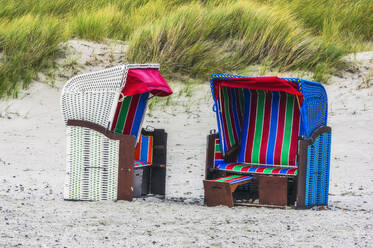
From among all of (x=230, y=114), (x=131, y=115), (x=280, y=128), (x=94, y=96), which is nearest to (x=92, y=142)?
(x=94, y=96)

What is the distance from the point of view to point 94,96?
6230mm

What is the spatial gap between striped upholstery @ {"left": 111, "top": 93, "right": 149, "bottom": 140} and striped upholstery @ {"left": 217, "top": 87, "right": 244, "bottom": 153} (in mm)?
815

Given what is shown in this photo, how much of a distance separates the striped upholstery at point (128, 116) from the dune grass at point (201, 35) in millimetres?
4860

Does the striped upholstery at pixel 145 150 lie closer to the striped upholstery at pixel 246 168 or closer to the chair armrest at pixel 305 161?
the striped upholstery at pixel 246 168

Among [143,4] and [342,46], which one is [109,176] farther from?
[143,4]

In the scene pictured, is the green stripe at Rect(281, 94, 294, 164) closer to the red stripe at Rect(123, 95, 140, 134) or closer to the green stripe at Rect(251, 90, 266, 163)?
the green stripe at Rect(251, 90, 266, 163)

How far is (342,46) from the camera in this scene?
1267cm

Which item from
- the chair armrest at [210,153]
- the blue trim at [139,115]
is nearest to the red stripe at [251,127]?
the chair armrest at [210,153]

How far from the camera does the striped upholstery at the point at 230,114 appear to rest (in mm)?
7047

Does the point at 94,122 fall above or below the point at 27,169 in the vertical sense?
above

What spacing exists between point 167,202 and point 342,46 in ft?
23.4

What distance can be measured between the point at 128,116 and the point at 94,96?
0.69 meters

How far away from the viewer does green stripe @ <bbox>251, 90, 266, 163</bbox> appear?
7297 mm

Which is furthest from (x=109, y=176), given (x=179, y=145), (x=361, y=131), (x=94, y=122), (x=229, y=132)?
(x=361, y=131)
